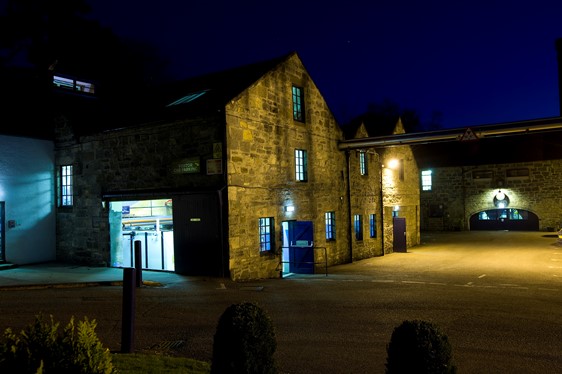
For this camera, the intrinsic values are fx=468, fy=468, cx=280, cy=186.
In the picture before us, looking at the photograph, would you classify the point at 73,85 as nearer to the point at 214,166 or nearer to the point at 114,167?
the point at 114,167

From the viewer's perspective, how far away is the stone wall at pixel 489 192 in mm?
34219

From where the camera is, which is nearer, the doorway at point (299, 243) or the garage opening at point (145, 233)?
the garage opening at point (145, 233)

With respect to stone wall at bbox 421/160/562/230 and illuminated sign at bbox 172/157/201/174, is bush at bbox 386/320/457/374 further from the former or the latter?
stone wall at bbox 421/160/562/230

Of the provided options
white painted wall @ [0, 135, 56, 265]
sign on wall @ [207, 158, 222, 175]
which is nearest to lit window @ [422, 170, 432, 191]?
sign on wall @ [207, 158, 222, 175]

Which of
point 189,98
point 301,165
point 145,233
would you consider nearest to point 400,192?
point 301,165

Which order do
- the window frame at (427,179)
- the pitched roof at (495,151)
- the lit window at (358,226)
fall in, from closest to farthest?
the lit window at (358,226) → the pitched roof at (495,151) → the window frame at (427,179)

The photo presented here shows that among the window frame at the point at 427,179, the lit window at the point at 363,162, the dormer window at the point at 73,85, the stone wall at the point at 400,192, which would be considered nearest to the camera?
the lit window at the point at 363,162

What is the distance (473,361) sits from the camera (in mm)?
6559

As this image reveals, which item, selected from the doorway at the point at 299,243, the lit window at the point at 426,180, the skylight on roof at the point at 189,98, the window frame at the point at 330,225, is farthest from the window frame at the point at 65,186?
the lit window at the point at 426,180

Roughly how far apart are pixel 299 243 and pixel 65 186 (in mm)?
8966

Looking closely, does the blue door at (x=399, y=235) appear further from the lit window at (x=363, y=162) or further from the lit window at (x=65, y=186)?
the lit window at (x=65, y=186)

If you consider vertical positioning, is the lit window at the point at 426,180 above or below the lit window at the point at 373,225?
above

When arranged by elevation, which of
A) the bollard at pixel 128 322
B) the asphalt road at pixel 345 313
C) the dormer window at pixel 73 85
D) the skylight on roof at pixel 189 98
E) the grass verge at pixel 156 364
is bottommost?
the asphalt road at pixel 345 313

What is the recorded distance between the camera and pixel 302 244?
17.1m
